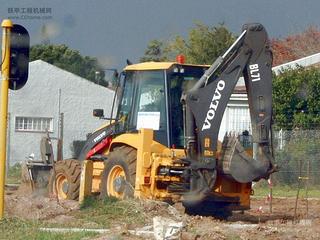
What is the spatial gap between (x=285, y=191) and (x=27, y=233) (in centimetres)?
1750

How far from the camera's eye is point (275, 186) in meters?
32.2

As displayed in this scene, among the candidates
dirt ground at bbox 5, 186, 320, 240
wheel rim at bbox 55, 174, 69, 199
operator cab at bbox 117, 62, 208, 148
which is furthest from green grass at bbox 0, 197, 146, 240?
wheel rim at bbox 55, 174, 69, 199

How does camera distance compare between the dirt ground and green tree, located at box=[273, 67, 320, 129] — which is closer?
the dirt ground

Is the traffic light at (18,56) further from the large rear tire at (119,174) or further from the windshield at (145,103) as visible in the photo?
the windshield at (145,103)

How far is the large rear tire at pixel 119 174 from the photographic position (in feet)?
61.8

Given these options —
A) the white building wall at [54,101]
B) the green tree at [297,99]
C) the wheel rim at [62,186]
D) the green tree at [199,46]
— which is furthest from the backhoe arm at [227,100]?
the green tree at [199,46]

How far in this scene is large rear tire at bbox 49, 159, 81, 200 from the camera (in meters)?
21.6

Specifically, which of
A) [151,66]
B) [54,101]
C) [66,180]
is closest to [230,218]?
[151,66]

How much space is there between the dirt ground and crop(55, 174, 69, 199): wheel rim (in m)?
0.60

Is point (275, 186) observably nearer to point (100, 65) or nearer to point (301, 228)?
point (100, 65)

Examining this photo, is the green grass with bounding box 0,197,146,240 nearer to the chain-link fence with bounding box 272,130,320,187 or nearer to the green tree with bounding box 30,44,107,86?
the chain-link fence with bounding box 272,130,320,187

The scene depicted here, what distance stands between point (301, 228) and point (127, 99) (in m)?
5.74

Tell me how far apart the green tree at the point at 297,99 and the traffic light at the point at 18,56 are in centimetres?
2106

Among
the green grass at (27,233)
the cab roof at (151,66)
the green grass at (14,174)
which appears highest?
the cab roof at (151,66)
